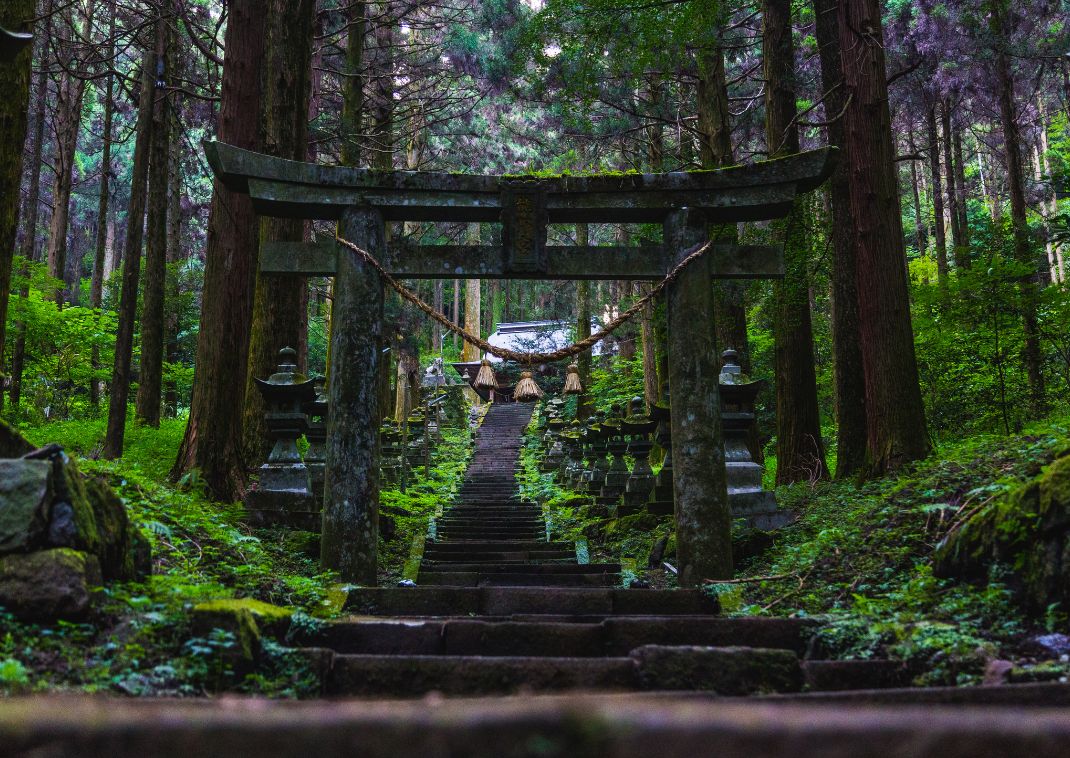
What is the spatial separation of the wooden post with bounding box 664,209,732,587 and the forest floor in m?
0.51

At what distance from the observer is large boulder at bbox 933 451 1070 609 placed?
387 centimetres

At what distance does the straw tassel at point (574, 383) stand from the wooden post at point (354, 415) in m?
19.5

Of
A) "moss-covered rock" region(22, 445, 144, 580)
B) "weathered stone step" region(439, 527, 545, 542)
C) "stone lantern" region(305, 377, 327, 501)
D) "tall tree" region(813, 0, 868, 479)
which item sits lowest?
"weathered stone step" region(439, 527, 545, 542)

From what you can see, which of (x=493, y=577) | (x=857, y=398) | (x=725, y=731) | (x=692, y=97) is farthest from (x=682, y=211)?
(x=692, y=97)

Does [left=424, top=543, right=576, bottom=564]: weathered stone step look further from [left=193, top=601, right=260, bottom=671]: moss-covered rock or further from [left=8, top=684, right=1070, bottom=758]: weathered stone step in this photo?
[left=8, top=684, right=1070, bottom=758]: weathered stone step

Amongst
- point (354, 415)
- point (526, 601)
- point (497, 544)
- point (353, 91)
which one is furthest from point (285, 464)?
point (353, 91)

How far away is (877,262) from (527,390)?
23.8 m

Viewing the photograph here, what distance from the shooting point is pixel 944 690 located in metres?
3.12

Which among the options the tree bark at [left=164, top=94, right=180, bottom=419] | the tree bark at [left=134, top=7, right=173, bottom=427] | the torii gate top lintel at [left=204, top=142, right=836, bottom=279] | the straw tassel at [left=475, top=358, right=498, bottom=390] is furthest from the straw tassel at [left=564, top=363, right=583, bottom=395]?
the torii gate top lintel at [left=204, top=142, right=836, bottom=279]

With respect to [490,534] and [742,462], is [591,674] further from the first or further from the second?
[490,534]

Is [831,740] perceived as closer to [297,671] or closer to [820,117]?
[297,671]

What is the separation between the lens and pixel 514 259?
6.83 meters

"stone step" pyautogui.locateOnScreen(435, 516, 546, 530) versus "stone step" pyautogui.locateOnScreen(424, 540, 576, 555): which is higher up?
"stone step" pyautogui.locateOnScreen(435, 516, 546, 530)

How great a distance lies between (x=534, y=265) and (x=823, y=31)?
6652 millimetres
